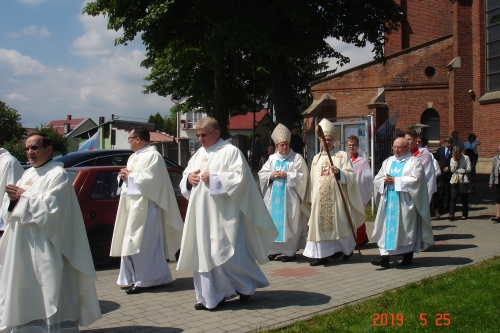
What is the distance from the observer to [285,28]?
66.1ft

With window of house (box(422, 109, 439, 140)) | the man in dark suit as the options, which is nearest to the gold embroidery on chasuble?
the man in dark suit

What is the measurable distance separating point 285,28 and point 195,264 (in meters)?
15.0

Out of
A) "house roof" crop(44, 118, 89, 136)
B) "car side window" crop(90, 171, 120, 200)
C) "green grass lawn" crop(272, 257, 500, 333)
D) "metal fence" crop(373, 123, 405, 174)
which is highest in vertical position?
"house roof" crop(44, 118, 89, 136)

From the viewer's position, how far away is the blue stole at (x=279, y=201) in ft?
30.6

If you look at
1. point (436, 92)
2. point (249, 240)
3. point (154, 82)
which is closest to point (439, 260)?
point (249, 240)

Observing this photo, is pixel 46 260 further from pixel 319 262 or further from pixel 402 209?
pixel 402 209

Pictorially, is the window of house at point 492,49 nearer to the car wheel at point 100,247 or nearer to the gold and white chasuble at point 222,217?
the car wheel at point 100,247

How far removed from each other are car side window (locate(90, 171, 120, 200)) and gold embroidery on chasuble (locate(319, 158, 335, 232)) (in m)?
3.28

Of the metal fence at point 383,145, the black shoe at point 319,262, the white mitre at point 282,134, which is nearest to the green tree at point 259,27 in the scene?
the metal fence at point 383,145

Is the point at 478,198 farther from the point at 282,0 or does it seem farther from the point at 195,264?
the point at 195,264

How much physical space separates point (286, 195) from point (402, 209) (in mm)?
1888

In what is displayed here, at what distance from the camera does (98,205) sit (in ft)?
30.2

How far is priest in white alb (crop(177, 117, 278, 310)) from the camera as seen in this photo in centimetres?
635

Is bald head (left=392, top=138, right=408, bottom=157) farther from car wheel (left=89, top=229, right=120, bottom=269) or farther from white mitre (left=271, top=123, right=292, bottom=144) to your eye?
car wheel (left=89, top=229, right=120, bottom=269)
